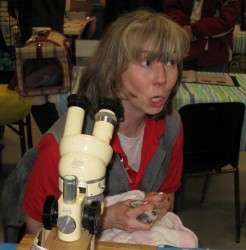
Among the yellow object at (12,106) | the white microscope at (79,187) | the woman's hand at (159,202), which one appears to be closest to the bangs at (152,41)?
the woman's hand at (159,202)

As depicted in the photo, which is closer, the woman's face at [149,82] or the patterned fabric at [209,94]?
the woman's face at [149,82]

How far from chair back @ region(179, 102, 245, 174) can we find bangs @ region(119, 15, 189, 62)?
35.6 inches

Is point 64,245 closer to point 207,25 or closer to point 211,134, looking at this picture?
point 211,134

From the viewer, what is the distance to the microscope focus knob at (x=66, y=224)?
638 millimetres

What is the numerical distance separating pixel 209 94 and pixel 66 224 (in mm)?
1862

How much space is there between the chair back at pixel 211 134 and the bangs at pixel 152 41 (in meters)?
0.90

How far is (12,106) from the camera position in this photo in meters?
2.46

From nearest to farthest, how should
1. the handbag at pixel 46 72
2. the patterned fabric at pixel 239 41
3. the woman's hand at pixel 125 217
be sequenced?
the woman's hand at pixel 125 217 → the handbag at pixel 46 72 → the patterned fabric at pixel 239 41

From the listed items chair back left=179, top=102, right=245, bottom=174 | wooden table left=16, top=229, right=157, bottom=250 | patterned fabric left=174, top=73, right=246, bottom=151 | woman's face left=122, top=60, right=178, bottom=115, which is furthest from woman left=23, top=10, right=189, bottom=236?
patterned fabric left=174, top=73, right=246, bottom=151

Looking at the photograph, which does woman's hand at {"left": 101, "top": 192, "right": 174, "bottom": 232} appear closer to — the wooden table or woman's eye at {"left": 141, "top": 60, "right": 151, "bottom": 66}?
the wooden table

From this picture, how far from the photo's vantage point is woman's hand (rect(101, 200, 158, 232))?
Result: 43.2 inches

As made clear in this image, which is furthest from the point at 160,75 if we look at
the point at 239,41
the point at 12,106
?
the point at 239,41

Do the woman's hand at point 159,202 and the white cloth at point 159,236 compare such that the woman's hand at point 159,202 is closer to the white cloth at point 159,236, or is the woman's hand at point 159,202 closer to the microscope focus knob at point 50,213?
the white cloth at point 159,236

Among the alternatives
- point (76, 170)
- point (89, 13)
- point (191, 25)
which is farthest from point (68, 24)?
point (76, 170)
